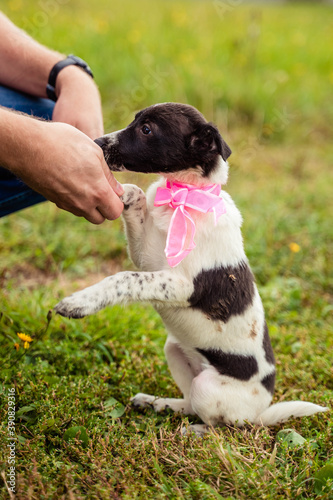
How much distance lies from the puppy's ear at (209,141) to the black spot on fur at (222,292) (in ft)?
1.75

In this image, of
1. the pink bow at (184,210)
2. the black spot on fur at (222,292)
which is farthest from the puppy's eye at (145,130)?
the black spot on fur at (222,292)

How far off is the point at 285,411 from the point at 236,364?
318 mm

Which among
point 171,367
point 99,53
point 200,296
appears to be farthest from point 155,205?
point 99,53

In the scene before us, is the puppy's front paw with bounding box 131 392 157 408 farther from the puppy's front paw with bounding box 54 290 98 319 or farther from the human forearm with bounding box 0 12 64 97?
the human forearm with bounding box 0 12 64 97

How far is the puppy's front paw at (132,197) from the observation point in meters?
2.42

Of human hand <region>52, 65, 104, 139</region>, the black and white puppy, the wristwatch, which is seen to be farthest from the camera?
the wristwatch

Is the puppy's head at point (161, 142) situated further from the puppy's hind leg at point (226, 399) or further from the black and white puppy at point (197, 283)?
the puppy's hind leg at point (226, 399)

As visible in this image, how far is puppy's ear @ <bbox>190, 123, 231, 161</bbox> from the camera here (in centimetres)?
212

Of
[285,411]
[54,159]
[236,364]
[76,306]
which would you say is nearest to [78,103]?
[54,159]

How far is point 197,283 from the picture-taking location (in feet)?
7.47

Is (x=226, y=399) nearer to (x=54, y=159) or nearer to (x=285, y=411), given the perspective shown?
(x=285, y=411)

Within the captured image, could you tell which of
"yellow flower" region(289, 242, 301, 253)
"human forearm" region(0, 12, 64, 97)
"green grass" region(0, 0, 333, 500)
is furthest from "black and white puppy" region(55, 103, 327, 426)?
"yellow flower" region(289, 242, 301, 253)

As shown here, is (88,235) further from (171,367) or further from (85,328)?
(171,367)

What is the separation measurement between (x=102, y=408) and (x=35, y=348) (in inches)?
24.1
